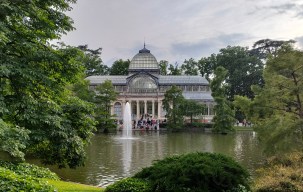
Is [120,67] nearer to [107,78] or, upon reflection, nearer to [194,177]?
[107,78]

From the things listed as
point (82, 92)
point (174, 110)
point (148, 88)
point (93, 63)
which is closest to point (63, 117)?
point (82, 92)

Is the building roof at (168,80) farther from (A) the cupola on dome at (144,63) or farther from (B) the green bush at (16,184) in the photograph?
(B) the green bush at (16,184)

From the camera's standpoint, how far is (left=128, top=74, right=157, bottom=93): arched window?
5441 centimetres

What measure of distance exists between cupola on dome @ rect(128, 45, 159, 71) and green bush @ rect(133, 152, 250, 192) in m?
52.1

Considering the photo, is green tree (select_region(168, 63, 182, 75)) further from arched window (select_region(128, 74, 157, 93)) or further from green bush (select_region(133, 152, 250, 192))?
green bush (select_region(133, 152, 250, 192))

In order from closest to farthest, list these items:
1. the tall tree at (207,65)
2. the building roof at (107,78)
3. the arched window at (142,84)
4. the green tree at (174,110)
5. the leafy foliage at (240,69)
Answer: the green tree at (174,110) < the arched window at (142,84) < the building roof at (107,78) < the leafy foliage at (240,69) < the tall tree at (207,65)

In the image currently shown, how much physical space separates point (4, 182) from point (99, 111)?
1221 inches

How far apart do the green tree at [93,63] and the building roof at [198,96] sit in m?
26.8

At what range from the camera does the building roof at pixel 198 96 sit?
2019 inches

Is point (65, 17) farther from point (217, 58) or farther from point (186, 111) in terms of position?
A: point (217, 58)

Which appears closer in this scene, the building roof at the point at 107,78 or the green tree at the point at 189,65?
the building roof at the point at 107,78

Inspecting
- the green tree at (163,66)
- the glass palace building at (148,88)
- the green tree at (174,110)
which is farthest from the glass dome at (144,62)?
the green tree at (174,110)

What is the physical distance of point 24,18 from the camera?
9.69 meters

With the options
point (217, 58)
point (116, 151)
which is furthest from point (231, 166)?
point (217, 58)
